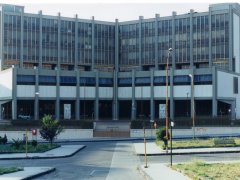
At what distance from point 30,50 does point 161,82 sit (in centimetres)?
3467

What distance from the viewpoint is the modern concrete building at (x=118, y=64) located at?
98.1 metres

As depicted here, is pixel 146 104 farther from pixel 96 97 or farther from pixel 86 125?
pixel 86 125

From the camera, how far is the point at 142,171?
32.1m

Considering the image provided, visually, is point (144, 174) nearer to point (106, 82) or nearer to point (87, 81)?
point (87, 81)

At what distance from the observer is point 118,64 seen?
4803 inches

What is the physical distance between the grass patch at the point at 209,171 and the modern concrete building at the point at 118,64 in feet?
201

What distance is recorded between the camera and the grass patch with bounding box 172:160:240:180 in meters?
26.5

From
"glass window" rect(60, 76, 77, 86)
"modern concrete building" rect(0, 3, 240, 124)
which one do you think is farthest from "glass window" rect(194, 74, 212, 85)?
"glass window" rect(60, 76, 77, 86)

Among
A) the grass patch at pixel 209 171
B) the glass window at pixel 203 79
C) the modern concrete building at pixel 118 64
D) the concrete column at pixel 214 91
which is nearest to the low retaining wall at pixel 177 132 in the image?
the modern concrete building at pixel 118 64

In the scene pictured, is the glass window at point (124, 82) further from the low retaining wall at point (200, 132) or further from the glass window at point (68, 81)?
the low retaining wall at point (200, 132)

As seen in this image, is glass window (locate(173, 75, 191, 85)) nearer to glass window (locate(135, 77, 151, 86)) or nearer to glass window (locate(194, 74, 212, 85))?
glass window (locate(194, 74, 212, 85))

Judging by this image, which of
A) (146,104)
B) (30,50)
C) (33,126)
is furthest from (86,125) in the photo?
(30,50)

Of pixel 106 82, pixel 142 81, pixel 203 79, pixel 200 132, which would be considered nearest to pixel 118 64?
pixel 106 82

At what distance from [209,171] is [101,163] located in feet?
40.8
